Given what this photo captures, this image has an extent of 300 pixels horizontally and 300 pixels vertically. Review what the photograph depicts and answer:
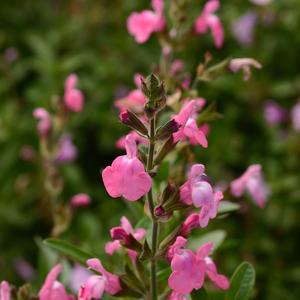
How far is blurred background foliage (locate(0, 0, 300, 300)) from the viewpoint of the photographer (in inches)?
101

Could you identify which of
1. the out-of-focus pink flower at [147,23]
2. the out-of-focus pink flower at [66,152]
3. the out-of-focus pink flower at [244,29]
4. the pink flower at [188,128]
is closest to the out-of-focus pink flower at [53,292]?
the pink flower at [188,128]

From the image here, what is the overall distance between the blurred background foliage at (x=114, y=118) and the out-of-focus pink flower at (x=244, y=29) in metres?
0.03

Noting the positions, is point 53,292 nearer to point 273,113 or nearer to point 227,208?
point 227,208

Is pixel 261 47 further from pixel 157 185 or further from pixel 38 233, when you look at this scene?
pixel 157 185

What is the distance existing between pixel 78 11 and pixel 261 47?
91 centimetres

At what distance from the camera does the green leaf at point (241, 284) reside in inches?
44.9

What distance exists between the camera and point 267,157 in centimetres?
282

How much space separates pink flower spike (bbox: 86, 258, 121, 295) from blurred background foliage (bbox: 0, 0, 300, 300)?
1228mm

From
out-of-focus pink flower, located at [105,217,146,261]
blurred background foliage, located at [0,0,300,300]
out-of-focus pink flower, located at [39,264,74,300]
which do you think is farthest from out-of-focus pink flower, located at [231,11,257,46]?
out-of-focus pink flower, located at [39,264,74,300]

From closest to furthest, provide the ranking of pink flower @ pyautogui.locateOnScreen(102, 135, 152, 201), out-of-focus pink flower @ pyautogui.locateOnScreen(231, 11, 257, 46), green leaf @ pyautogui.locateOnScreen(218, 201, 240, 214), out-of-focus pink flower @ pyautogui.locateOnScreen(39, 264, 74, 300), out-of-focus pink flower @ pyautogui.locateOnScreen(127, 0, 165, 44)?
pink flower @ pyautogui.locateOnScreen(102, 135, 152, 201) → out-of-focus pink flower @ pyautogui.locateOnScreen(39, 264, 74, 300) → green leaf @ pyautogui.locateOnScreen(218, 201, 240, 214) → out-of-focus pink flower @ pyautogui.locateOnScreen(127, 0, 165, 44) → out-of-focus pink flower @ pyautogui.locateOnScreen(231, 11, 257, 46)

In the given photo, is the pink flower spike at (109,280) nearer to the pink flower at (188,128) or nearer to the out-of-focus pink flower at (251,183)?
the pink flower at (188,128)

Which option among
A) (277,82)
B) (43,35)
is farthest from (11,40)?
(277,82)

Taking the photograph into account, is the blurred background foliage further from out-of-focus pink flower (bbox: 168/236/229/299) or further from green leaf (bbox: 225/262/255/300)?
out-of-focus pink flower (bbox: 168/236/229/299)

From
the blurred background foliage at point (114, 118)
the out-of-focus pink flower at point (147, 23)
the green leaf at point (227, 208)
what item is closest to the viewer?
the green leaf at point (227, 208)
